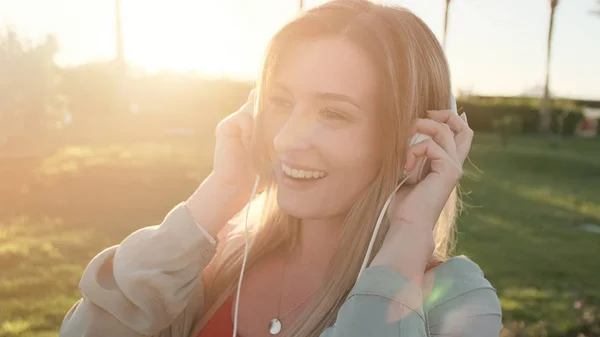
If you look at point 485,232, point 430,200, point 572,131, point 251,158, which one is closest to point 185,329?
point 251,158

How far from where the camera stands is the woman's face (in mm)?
1951

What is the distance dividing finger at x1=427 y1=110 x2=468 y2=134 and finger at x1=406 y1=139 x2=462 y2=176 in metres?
0.10

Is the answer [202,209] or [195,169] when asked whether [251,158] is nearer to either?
[202,209]

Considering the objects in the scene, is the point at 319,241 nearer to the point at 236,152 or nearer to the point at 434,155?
the point at 236,152

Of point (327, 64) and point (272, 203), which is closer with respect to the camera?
point (327, 64)

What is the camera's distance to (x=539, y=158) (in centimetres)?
2139

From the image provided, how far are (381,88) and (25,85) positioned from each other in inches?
538

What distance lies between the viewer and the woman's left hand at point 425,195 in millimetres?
1743

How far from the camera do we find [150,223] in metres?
9.77

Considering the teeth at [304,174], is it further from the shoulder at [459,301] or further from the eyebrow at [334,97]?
the shoulder at [459,301]

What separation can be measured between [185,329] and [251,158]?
627mm

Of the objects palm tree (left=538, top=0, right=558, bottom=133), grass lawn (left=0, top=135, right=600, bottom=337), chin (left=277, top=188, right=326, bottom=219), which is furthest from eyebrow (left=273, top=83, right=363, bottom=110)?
palm tree (left=538, top=0, right=558, bottom=133)

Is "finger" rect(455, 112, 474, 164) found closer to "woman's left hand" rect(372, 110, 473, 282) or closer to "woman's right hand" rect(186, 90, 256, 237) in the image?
"woman's left hand" rect(372, 110, 473, 282)

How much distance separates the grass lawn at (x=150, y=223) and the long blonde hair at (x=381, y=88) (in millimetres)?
3631
